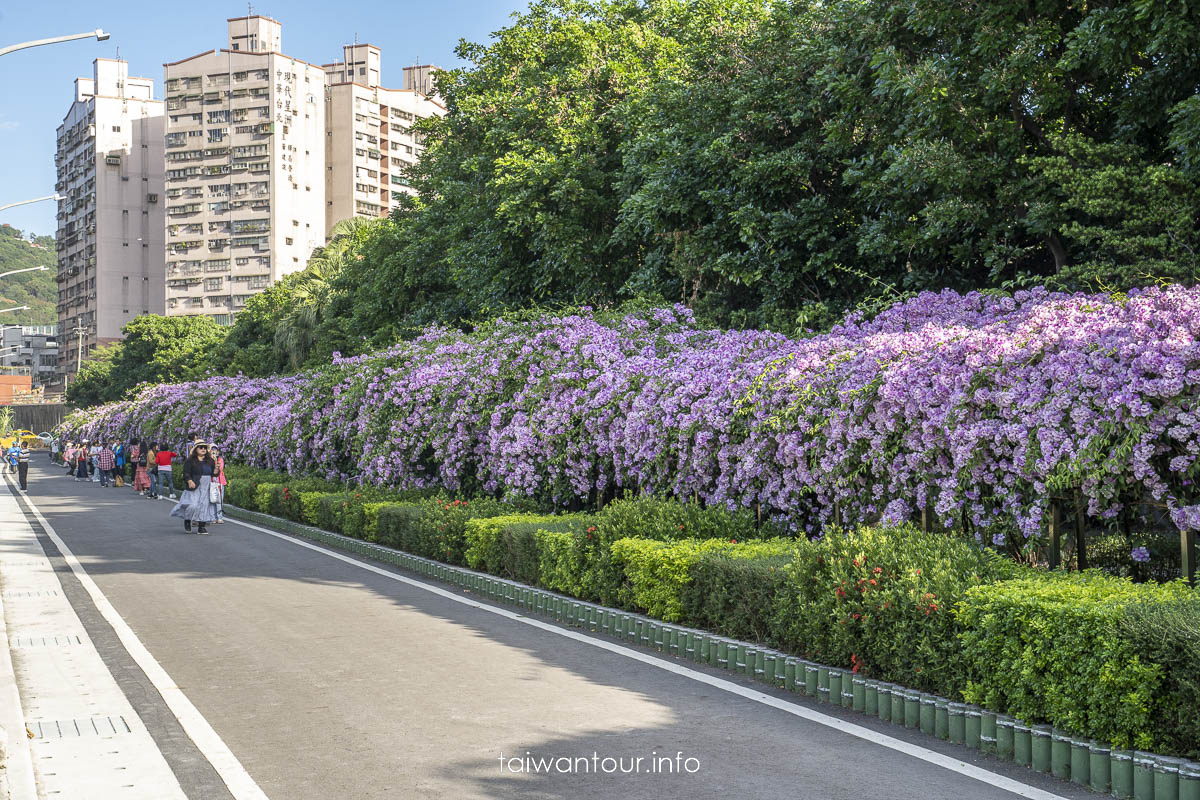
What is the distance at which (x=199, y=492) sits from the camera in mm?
22016

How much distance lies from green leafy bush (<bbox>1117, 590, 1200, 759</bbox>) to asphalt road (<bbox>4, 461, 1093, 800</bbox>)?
552 millimetres

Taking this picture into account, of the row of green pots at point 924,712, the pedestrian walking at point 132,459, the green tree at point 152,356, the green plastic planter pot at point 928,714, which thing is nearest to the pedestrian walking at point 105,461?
the pedestrian walking at point 132,459

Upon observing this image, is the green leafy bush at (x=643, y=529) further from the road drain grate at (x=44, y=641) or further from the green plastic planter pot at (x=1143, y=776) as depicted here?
the green plastic planter pot at (x=1143, y=776)

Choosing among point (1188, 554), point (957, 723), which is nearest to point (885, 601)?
point (957, 723)

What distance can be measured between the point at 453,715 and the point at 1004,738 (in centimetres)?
329

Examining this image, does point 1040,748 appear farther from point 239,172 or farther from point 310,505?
point 239,172

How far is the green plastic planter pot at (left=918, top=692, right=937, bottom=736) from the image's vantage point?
258 inches

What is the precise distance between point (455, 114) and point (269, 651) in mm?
25048

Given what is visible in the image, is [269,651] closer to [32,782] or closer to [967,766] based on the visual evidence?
[32,782]

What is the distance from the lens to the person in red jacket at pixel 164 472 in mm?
34406

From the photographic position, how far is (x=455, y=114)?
32094 millimetres

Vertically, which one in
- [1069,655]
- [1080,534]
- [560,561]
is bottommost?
[560,561]

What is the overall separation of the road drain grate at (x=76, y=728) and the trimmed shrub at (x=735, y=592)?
445cm

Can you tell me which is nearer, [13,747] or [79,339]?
[13,747]
